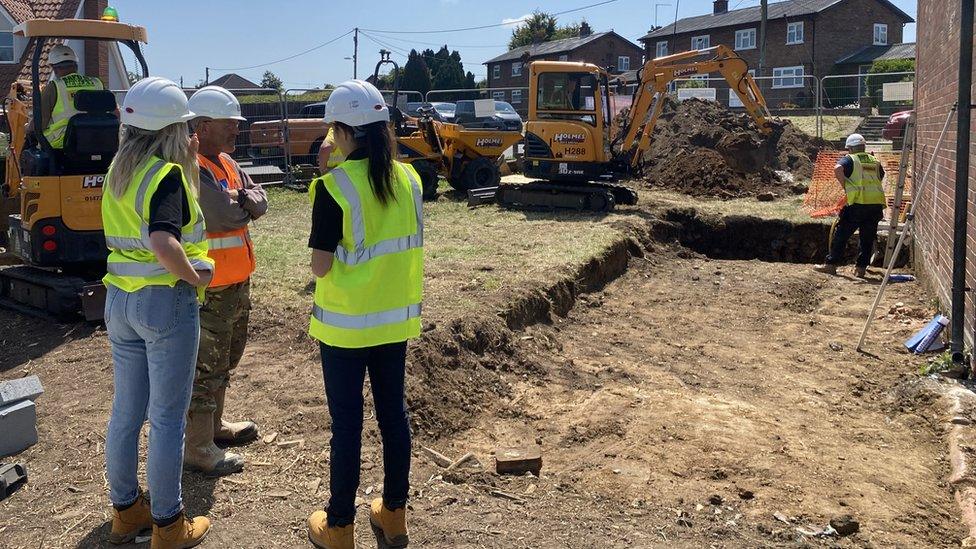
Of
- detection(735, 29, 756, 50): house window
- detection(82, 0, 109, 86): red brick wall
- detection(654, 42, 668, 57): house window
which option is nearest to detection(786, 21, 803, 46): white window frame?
detection(735, 29, 756, 50): house window

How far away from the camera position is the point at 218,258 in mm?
4285

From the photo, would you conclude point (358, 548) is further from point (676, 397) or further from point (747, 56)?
point (747, 56)

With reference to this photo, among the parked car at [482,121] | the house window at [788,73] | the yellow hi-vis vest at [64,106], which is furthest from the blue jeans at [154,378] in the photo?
the house window at [788,73]

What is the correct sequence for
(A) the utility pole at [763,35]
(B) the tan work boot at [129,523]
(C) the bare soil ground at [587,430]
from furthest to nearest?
(A) the utility pole at [763,35], (C) the bare soil ground at [587,430], (B) the tan work boot at [129,523]

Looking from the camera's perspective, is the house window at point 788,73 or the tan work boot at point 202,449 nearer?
the tan work boot at point 202,449

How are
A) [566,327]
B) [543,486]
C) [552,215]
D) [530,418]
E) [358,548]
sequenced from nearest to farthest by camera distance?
[358,548] → [543,486] → [530,418] → [566,327] → [552,215]

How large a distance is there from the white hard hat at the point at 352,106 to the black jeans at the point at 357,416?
96cm

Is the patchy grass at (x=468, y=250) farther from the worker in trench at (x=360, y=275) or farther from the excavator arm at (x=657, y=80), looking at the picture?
the worker in trench at (x=360, y=275)

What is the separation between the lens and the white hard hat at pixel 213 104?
4.17 meters

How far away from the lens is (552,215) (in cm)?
1479

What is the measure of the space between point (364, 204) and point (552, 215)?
38.0 ft

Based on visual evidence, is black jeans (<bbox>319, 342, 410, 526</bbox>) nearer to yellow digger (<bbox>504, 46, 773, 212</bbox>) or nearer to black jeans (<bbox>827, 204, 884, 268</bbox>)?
black jeans (<bbox>827, 204, 884, 268</bbox>)

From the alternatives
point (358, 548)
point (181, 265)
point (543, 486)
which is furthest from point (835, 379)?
point (181, 265)

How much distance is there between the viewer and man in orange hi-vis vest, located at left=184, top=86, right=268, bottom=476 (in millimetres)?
4191
